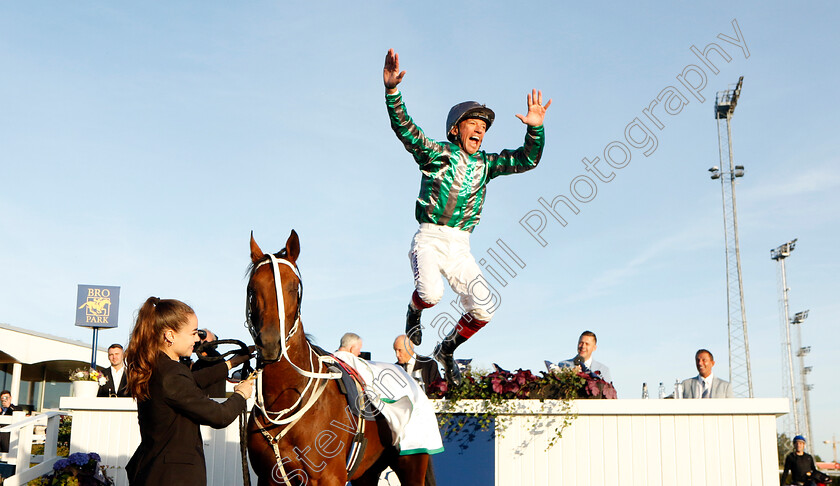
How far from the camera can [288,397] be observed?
3.91m

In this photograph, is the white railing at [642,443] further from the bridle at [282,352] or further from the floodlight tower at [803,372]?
the floodlight tower at [803,372]

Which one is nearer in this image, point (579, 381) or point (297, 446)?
point (297, 446)

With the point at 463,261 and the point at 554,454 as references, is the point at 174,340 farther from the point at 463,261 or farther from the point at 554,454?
the point at 554,454

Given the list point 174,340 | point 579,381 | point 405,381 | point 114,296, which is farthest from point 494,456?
point 114,296

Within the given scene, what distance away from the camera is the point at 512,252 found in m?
5.79

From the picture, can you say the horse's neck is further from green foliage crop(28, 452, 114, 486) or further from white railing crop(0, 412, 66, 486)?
white railing crop(0, 412, 66, 486)

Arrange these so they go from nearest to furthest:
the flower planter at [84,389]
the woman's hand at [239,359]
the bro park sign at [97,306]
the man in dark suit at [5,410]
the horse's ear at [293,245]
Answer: the woman's hand at [239,359], the horse's ear at [293,245], the flower planter at [84,389], the man in dark suit at [5,410], the bro park sign at [97,306]

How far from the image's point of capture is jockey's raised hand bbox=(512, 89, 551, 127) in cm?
583

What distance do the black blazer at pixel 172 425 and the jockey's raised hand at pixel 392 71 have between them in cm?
292

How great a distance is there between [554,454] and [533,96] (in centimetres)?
302

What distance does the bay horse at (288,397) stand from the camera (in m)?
3.76

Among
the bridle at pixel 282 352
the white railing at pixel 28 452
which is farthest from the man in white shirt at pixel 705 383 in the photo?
the white railing at pixel 28 452

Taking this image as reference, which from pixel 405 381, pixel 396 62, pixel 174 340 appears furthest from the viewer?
pixel 396 62

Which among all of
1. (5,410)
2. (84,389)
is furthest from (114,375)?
(5,410)
